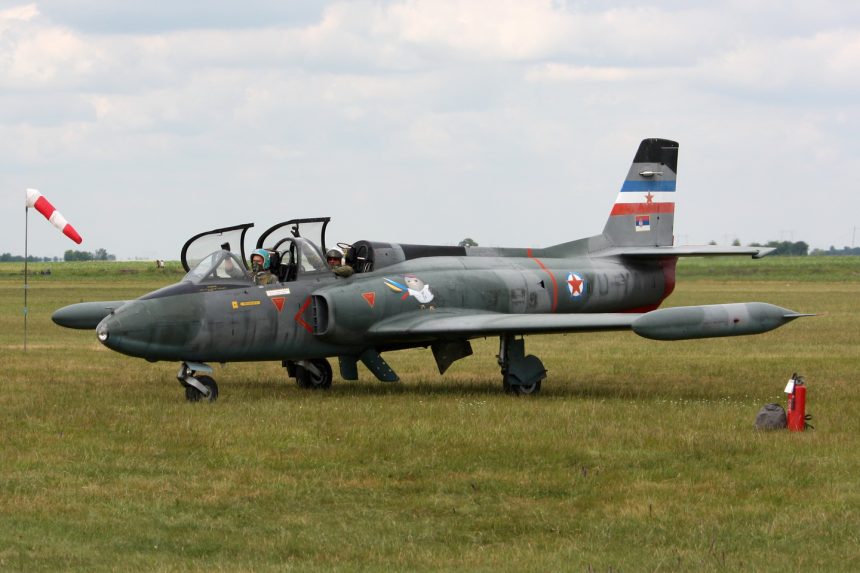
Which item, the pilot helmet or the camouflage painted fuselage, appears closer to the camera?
the camouflage painted fuselage

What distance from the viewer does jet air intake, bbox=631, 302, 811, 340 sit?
54.3 ft

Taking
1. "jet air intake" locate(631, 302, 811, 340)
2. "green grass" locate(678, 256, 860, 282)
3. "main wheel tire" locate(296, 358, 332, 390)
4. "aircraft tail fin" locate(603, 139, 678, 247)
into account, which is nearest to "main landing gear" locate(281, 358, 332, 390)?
"main wheel tire" locate(296, 358, 332, 390)

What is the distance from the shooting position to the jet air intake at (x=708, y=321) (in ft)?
54.3

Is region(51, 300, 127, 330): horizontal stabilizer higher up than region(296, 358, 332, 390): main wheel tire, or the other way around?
region(51, 300, 127, 330): horizontal stabilizer

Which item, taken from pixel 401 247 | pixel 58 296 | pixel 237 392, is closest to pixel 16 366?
pixel 237 392

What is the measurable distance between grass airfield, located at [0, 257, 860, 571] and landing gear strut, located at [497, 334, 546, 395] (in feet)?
1.04

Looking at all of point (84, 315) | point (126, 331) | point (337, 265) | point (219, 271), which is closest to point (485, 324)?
point (337, 265)

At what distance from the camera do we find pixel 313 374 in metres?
20.0

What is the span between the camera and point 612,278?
869 inches

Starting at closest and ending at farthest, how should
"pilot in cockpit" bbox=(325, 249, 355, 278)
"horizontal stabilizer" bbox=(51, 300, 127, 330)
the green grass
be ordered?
"pilot in cockpit" bbox=(325, 249, 355, 278) < "horizontal stabilizer" bbox=(51, 300, 127, 330) < the green grass

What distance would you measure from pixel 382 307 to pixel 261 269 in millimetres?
1834

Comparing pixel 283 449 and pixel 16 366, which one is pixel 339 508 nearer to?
pixel 283 449

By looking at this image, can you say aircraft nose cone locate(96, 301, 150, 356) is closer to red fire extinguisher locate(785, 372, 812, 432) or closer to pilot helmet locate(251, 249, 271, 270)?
pilot helmet locate(251, 249, 271, 270)

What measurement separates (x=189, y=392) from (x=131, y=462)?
4778 millimetres
